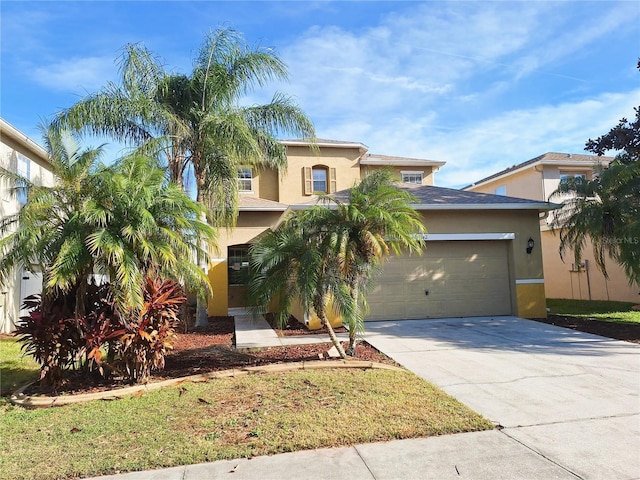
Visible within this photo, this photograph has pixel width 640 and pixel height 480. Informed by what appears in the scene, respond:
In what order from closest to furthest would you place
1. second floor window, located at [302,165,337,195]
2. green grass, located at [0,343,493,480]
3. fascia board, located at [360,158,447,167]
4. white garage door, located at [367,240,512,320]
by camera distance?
green grass, located at [0,343,493,480] < white garage door, located at [367,240,512,320] < second floor window, located at [302,165,337,195] < fascia board, located at [360,158,447,167]

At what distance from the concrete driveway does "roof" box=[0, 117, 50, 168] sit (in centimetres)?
1141

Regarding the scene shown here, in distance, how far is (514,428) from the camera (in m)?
4.79

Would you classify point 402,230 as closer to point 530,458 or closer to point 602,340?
Result: point 530,458

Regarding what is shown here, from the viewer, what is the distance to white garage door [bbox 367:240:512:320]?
42.4 feet

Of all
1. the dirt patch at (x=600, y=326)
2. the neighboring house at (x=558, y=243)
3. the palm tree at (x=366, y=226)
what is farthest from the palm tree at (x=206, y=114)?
the neighboring house at (x=558, y=243)

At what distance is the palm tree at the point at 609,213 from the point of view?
11.1m

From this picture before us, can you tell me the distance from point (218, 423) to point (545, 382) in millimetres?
4884

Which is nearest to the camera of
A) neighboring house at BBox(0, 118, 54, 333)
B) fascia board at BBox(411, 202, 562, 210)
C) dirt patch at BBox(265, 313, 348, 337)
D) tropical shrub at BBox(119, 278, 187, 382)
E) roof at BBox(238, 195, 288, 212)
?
tropical shrub at BBox(119, 278, 187, 382)

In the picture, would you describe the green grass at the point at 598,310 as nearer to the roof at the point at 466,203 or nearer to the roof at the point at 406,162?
the roof at the point at 466,203

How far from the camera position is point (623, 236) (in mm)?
10945

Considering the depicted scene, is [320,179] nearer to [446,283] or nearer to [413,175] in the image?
[413,175]

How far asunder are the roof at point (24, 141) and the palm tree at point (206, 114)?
7.74ft

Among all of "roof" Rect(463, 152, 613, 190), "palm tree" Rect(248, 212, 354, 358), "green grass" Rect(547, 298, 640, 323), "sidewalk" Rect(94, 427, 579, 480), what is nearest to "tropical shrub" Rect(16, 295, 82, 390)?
"palm tree" Rect(248, 212, 354, 358)

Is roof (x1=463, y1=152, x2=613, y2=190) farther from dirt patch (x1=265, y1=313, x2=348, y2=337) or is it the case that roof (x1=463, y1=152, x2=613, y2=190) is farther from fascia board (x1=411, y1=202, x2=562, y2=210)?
dirt patch (x1=265, y1=313, x2=348, y2=337)
